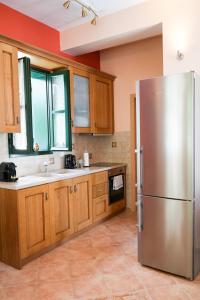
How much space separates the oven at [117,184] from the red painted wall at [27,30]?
6.60ft

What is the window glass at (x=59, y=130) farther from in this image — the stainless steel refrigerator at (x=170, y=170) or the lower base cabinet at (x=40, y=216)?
the stainless steel refrigerator at (x=170, y=170)

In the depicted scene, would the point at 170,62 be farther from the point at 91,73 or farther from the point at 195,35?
the point at 91,73

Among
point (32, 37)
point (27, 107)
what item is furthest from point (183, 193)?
point (32, 37)

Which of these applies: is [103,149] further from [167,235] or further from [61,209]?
[167,235]

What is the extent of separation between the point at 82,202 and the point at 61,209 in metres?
0.42

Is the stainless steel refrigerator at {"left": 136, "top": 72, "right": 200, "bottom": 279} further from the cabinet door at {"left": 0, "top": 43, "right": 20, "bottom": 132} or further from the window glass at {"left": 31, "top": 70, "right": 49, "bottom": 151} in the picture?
the window glass at {"left": 31, "top": 70, "right": 49, "bottom": 151}

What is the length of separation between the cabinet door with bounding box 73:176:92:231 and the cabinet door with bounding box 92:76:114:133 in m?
0.96

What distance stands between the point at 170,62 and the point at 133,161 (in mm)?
1928

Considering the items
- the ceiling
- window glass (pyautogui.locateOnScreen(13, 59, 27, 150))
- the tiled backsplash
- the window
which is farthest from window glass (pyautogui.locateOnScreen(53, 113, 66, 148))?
the ceiling

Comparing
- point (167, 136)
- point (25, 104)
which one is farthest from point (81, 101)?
point (167, 136)

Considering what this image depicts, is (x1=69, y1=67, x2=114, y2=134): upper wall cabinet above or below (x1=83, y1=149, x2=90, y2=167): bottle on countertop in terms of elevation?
above

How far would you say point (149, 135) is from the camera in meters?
2.39

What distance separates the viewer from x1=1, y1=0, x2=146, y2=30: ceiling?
295cm

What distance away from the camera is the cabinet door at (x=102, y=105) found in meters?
4.00
